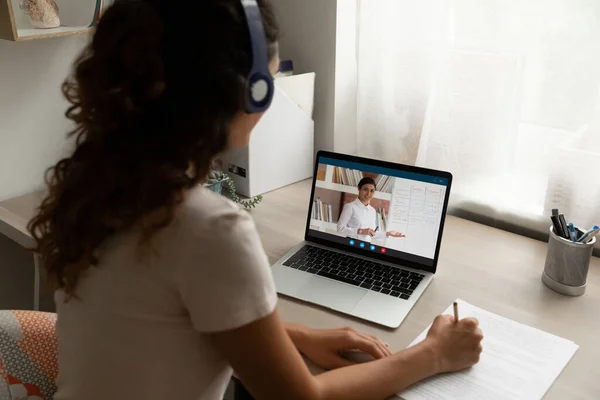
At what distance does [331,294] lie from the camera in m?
1.21

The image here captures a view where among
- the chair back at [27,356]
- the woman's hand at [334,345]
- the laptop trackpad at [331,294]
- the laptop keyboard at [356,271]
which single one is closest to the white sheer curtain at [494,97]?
the laptop keyboard at [356,271]

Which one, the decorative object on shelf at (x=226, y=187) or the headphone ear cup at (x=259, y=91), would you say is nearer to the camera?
the headphone ear cup at (x=259, y=91)

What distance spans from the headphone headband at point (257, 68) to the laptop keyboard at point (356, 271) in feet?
1.87

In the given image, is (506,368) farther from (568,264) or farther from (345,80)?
(345,80)

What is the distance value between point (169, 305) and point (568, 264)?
820 millimetres

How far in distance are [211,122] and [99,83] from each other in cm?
15

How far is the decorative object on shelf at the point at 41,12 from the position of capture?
1421 mm

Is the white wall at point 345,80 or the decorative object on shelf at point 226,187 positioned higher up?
the white wall at point 345,80

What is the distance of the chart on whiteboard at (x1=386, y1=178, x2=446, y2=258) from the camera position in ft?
4.18

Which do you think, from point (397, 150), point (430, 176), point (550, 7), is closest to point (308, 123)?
point (397, 150)


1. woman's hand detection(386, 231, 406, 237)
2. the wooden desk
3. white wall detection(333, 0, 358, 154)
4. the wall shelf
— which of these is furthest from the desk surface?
the wall shelf

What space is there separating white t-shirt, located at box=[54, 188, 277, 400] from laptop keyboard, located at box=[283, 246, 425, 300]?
0.46 m

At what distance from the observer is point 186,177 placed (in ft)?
2.44

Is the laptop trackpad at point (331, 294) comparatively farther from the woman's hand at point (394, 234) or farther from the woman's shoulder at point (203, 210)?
the woman's shoulder at point (203, 210)
